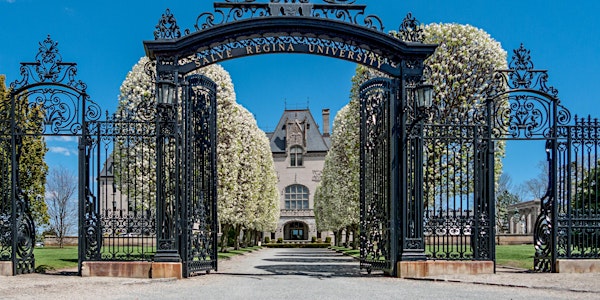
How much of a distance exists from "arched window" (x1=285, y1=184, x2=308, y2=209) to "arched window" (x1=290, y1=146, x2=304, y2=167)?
2.21 m

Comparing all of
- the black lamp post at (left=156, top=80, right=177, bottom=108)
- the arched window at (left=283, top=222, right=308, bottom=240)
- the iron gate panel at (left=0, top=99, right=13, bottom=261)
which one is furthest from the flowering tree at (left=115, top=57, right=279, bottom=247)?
the arched window at (left=283, top=222, right=308, bottom=240)

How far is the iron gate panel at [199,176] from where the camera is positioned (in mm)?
12906

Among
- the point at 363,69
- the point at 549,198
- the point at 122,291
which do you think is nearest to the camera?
the point at 122,291

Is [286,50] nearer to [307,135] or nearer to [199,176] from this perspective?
[199,176]

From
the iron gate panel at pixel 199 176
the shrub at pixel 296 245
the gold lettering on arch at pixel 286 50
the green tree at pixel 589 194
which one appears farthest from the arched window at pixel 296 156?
the gold lettering on arch at pixel 286 50

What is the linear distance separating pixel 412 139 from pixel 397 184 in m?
0.89

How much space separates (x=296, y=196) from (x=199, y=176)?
57.2 m

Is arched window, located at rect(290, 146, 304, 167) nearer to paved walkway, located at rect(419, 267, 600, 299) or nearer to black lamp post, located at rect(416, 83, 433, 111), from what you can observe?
paved walkway, located at rect(419, 267, 600, 299)

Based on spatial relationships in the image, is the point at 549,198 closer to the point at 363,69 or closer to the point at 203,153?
the point at 203,153

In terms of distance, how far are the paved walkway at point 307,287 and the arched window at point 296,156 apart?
57479mm

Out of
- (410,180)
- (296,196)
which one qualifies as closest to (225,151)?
(410,180)

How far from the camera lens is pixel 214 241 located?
14148mm

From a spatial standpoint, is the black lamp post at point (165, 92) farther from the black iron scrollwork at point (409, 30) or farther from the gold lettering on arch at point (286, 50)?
the black iron scrollwork at point (409, 30)

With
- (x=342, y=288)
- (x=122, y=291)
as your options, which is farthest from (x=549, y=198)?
(x=122, y=291)
